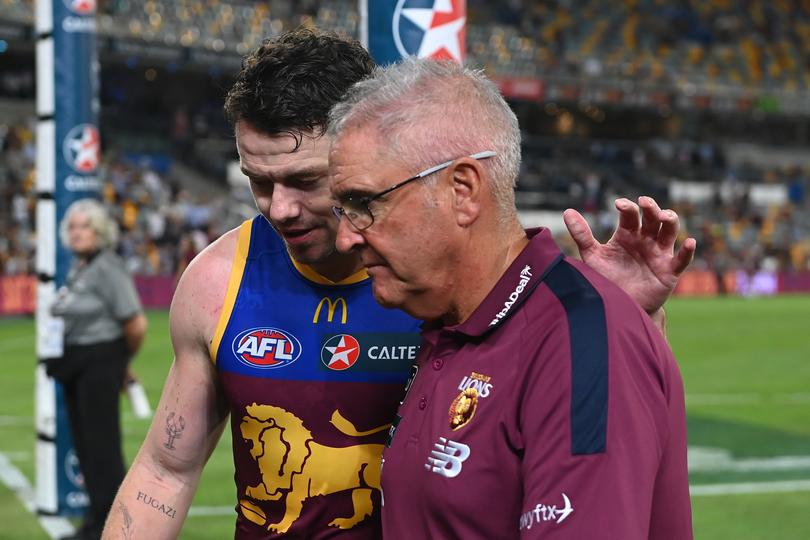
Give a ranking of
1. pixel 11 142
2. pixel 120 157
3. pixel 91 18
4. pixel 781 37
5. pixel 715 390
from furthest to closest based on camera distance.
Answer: pixel 781 37 < pixel 120 157 < pixel 11 142 < pixel 715 390 < pixel 91 18

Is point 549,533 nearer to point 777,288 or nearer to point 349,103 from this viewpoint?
point 349,103

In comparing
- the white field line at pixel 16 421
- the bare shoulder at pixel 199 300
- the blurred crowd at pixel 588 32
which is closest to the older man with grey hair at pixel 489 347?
the bare shoulder at pixel 199 300

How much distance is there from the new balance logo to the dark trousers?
19.1 ft

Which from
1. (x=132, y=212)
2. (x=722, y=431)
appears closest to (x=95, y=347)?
(x=722, y=431)

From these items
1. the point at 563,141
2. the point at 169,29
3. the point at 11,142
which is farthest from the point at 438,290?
the point at 563,141

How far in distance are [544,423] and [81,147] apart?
678cm

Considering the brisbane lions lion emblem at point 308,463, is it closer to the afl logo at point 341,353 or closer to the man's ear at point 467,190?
the afl logo at point 341,353

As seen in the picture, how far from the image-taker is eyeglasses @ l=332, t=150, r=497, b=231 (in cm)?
205

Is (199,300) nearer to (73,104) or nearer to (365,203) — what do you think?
(365,203)

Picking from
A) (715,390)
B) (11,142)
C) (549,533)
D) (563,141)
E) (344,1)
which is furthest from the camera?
(563,141)

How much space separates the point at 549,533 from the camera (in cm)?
180

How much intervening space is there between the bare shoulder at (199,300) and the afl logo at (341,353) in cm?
29

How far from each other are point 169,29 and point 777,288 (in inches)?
858

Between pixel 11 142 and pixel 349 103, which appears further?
pixel 11 142
